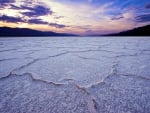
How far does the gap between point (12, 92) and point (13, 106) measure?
0.16 m

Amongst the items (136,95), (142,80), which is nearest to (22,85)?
(136,95)

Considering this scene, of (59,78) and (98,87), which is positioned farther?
(59,78)

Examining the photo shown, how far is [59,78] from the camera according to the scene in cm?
96

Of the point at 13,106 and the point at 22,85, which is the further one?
the point at 22,85

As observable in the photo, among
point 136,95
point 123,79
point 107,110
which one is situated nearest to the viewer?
point 107,110

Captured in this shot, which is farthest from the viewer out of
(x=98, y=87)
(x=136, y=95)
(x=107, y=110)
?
(x=98, y=87)

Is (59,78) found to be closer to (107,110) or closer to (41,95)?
(41,95)

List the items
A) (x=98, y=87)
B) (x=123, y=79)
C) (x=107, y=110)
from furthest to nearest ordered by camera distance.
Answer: (x=123, y=79) < (x=98, y=87) < (x=107, y=110)

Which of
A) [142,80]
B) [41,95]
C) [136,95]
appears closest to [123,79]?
[142,80]

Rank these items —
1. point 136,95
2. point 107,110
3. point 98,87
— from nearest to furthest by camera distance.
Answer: point 107,110
point 136,95
point 98,87

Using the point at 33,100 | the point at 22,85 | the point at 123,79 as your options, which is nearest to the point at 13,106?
the point at 33,100

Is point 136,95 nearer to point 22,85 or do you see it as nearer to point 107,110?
point 107,110

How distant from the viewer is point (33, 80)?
0.91 metres

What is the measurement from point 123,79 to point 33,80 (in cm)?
65
